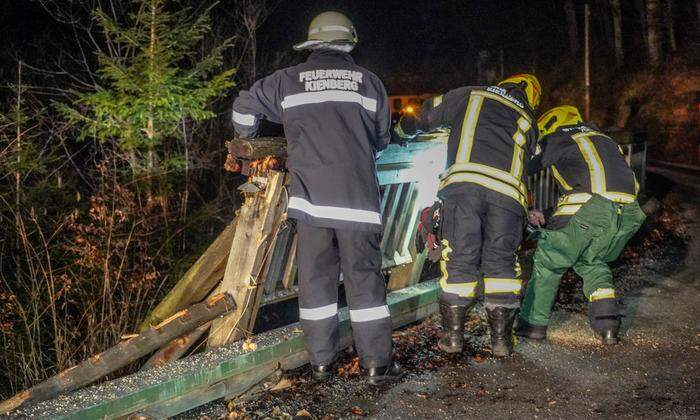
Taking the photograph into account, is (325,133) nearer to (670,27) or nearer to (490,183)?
(490,183)

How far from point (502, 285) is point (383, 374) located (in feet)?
3.00

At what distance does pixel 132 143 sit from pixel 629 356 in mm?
6281

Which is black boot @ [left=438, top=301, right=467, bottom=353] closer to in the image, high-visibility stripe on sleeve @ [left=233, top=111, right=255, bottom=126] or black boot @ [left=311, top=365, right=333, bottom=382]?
black boot @ [left=311, top=365, right=333, bottom=382]

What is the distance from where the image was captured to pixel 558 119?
13.9 feet

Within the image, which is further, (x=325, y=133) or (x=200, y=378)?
(x=325, y=133)

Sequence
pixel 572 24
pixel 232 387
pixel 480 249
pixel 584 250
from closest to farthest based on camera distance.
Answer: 1. pixel 232 387
2. pixel 480 249
3. pixel 584 250
4. pixel 572 24

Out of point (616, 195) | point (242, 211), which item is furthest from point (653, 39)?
point (242, 211)

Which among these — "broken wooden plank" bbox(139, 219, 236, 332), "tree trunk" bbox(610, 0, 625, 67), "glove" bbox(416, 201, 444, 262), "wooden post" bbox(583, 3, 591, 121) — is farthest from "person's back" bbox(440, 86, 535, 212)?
"tree trunk" bbox(610, 0, 625, 67)

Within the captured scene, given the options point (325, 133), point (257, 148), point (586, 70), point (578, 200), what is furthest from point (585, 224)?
point (586, 70)

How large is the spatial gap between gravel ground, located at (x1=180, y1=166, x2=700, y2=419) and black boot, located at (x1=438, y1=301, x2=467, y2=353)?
0.22 feet

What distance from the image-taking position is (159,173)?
25.6 feet

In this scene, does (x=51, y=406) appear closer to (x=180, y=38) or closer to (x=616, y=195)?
(x=616, y=195)

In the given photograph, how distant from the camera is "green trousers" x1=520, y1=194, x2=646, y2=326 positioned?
3.91 metres

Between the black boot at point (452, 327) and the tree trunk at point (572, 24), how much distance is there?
29880mm
